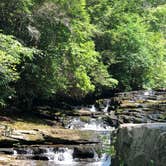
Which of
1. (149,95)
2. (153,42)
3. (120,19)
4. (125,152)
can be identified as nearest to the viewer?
(125,152)

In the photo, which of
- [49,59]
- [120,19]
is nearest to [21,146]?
[49,59]

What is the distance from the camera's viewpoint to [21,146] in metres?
14.0

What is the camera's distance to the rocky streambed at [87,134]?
27.3 feet

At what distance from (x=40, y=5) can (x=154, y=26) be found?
78.6 ft

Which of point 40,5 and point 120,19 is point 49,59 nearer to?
point 40,5

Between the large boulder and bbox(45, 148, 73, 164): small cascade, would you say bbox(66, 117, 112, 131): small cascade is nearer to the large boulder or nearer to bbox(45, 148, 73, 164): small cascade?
bbox(45, 148, 73, 164): small cascade

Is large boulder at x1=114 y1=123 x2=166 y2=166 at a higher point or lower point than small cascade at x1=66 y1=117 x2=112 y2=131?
higher

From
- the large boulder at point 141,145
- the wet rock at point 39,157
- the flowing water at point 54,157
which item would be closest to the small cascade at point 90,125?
the flowing water at point 54,157

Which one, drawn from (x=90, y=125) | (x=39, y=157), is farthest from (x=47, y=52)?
(x=39, y=157)

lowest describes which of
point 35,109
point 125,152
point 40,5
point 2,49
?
point 35,109

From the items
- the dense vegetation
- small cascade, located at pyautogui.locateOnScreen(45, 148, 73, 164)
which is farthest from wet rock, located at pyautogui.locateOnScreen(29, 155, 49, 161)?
the dense vegetation

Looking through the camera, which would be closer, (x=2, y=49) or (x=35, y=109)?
(x=2, y=49)

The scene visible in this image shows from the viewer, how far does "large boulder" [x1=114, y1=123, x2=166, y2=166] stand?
707 centimetres

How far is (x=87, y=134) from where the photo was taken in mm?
16078
